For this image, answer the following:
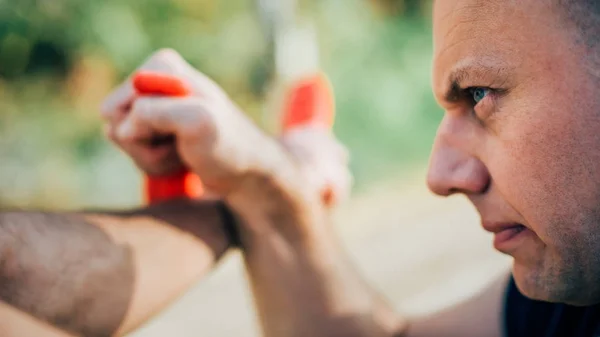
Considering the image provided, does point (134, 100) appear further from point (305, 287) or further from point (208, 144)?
point (305, 287)

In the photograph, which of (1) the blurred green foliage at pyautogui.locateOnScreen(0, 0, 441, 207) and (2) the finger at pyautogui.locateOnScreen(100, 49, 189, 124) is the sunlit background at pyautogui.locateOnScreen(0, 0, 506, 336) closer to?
(1) the blurred green foliage at pyautogui.locateOnScreen(0, 0, 441, 207)

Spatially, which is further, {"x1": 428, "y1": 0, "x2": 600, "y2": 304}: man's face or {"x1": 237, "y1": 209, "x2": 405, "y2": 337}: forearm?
{"x1": 237, "y1": 209, "x2": 405, "y2": 337}: forearm

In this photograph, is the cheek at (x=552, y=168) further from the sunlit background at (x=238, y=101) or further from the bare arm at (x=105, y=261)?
the sunlit background at (x=238, y=101)

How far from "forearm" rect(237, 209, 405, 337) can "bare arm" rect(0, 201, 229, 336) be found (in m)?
0.10

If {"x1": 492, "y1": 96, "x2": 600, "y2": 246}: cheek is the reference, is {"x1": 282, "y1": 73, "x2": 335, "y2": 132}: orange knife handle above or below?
below

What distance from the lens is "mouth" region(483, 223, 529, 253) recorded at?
34.8 inches

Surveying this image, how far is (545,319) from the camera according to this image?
109cm

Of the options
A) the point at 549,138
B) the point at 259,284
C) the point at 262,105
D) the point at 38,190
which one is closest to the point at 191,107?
the point at 259,284

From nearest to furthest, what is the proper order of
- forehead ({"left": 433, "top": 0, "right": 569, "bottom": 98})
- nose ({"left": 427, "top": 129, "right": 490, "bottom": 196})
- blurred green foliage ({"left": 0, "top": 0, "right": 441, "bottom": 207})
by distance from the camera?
1. forehead ({"left": 433, "top": 0, "right": 569, "bottom": 98})
2. nose ({"left": 427, "top": 129, "right": 490, "bottom": 196})
3. blurred green foliage ({"left": 0, "top": 0, "right": 441, "bottom": 207})

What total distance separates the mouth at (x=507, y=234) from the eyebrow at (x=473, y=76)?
188 mm

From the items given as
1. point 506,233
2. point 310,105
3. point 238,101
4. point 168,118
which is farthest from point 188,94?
point 238,101

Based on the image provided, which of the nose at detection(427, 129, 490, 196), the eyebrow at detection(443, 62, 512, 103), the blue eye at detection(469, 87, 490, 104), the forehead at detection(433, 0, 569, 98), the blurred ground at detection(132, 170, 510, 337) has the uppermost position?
the forehead at detection(433, 0, 569, 98)

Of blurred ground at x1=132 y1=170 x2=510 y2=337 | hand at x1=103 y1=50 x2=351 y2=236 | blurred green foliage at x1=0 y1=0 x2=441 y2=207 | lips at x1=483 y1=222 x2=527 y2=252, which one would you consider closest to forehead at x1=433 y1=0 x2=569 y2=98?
lips at x1=483 y1=222 x2=527 y2=252

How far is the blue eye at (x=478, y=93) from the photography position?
0.86 m
